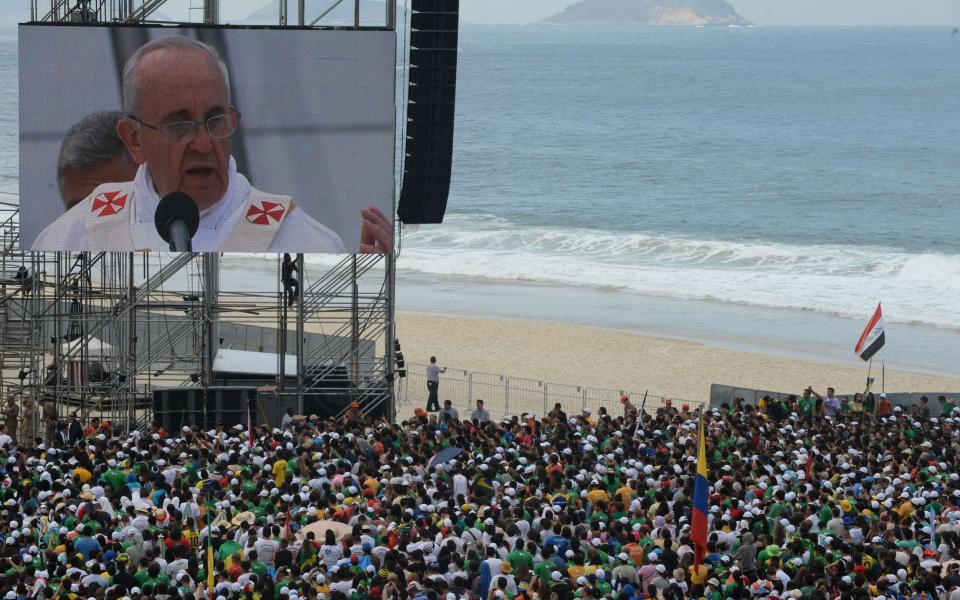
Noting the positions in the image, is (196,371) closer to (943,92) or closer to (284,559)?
(284,559)

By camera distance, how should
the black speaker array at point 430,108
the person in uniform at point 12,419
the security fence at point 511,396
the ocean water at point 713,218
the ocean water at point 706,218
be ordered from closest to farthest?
the person in uniform at point 12,419, the black speaker array at point 430,108, the security fence at point 511,396, the ocean water at point 706,218, the ocean water at point 713,218

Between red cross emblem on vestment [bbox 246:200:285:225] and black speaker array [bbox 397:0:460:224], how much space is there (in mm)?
2140

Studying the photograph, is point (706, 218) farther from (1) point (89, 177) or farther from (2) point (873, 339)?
(1) point (89, 177)

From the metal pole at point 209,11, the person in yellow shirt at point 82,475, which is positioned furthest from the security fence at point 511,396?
the person in yellow shirt at point 82,475

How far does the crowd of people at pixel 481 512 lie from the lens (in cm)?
1557

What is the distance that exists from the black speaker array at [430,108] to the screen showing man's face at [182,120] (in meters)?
3.10

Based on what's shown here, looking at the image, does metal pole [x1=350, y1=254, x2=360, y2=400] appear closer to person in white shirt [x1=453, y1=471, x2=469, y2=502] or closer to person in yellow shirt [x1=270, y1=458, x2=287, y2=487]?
person in yellow shirt [x1=270, y1=458, x2=287, y2=487]

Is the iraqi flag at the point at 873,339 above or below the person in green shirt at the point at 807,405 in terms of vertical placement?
above

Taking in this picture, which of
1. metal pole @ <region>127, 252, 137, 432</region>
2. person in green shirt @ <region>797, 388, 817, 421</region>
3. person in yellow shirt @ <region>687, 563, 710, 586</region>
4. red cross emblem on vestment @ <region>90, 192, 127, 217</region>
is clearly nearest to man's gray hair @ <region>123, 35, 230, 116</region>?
red cross emblem on vestment @ <region>90, 192, 127, 217</region>

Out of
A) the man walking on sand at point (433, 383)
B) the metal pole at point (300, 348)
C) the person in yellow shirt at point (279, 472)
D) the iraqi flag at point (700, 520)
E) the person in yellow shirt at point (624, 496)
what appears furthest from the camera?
the man walking on sand at point (433, 383)

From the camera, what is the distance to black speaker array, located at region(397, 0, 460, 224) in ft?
84.3

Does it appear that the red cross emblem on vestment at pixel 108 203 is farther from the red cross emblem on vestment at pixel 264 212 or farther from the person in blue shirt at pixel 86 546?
the person in blue shirt at pixel 86 546

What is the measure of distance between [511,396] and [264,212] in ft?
25.9

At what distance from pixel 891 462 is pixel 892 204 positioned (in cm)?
6054
